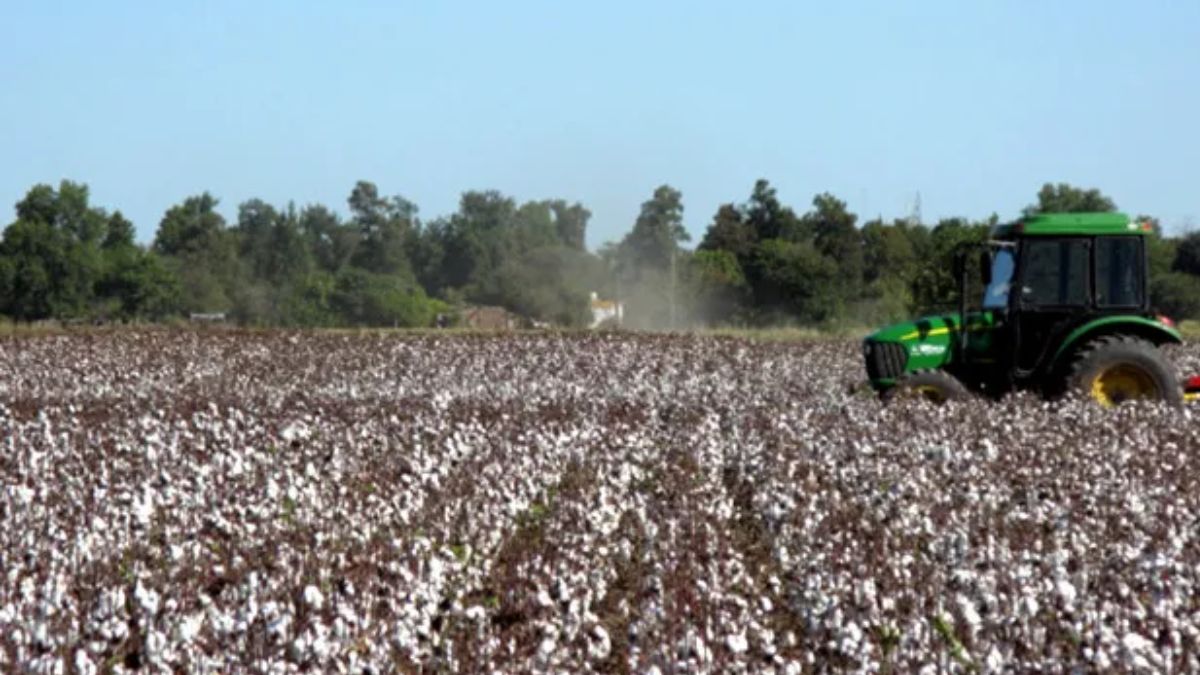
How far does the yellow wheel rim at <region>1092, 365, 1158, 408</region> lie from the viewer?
2067cm

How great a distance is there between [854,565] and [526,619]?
1.86 m

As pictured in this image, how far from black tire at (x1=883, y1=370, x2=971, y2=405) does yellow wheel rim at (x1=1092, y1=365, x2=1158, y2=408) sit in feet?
4.51

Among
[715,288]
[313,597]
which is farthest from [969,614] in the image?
[715,288]

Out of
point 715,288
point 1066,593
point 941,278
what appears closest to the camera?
point 1066,593

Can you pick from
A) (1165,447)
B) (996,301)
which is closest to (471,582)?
(1165,447)

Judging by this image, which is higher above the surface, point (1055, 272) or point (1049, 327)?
point (1055, 272)

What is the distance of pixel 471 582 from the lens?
1032 centimetres

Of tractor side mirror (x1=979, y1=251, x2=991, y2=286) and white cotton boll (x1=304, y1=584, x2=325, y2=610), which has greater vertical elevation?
tractor side mirror (x1=979, y1=251, x2=991, y2=286)

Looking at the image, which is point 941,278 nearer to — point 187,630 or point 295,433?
point 295,433

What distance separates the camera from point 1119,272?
21094mm

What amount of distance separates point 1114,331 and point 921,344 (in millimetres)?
1937

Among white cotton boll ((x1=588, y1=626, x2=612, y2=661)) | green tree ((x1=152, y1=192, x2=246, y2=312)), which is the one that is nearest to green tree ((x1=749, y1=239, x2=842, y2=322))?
green tree ((x1=152, y1=192, x2=246, y2=312))

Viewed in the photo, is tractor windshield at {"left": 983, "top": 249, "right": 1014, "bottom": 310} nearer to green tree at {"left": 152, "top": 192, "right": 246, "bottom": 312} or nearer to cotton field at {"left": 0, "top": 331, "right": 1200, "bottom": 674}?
cotton field at {"left": 0, "top": 331, "right": 1200, "bottom": 674}

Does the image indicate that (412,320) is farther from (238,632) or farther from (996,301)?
(238,632)
